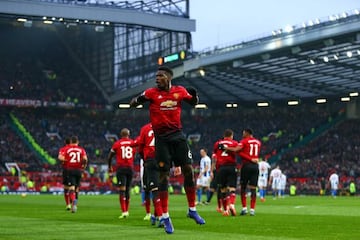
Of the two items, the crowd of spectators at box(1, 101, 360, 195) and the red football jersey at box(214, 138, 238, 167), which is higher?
the crowd of spectators at box(1, 101, 360, 195)

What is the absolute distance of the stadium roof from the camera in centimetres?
4344

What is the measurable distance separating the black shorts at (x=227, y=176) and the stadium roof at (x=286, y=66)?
23.1 meters

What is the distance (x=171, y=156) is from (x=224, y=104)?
59.0 m

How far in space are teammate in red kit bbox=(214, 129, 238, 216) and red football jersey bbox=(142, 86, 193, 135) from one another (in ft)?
24.3

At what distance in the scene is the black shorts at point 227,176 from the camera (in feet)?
65.0

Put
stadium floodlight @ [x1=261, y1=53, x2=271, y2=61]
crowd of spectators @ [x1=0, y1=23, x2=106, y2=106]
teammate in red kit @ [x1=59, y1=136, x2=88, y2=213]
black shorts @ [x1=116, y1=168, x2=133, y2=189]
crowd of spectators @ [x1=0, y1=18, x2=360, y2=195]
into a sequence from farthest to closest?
crowd of spectators @ [x1=0, y1=23, x2=106, y2=106], crowd of spectators @ [x1=0, y1=18, x2=360, y2=195], stadium floodlight @ [x1=261, y1=53, x2=271, y2=61], teammate in red kit @ [x1=59, y1=136, x2=88, y2=213], black shorts @ [x1=116, y1=168, x2=133, y2=189]

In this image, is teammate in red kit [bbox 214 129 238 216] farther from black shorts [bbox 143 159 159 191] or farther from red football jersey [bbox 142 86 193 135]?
red football jersey [bbox 142 86 193 135]

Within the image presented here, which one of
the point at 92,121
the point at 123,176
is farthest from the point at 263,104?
the point at 123,176

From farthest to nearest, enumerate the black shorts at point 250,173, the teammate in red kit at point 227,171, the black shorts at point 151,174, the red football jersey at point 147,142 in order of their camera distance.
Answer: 1. the teammate in red kit at point 227,171
2. the black shorts at point 250,173
3. the red football jersey at point 147,142
4. the black shorts at point 151,174

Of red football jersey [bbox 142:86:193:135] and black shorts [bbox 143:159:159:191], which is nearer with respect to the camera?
red football jersey [bbox 142:86:193:135]

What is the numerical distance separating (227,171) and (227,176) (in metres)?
0.14

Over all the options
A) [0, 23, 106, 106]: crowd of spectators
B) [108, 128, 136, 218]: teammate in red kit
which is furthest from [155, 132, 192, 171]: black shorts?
[0, 23, 106, 106]: crowd of spectators

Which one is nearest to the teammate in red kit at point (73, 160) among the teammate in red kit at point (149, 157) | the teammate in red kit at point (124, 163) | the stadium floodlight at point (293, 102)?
the teammate in red kit at point (124, 163)

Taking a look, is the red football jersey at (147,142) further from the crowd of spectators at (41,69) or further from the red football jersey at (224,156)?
the crowd of spectators at (41,69)
